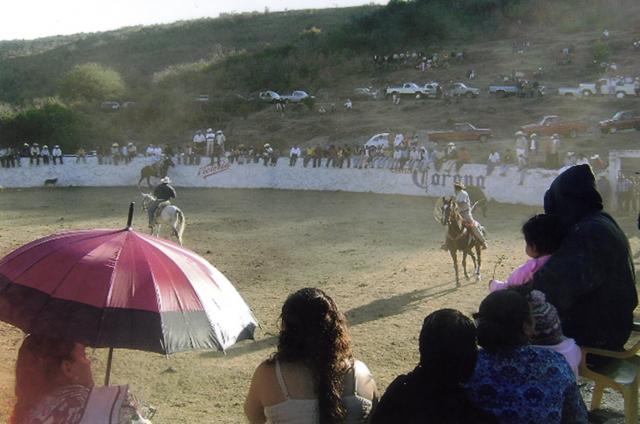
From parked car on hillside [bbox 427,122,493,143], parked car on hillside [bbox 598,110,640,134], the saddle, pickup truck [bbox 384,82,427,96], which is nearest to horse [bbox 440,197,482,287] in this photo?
the saddle

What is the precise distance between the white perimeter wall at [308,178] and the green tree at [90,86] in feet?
94.1

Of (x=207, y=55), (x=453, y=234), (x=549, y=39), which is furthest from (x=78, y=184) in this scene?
(x=207, y=55)

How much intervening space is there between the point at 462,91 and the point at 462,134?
1322cm

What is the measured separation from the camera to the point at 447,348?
345 centimetres

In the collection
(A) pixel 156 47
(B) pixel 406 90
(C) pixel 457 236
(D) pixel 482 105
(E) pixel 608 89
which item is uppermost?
(A) pixel 156 47

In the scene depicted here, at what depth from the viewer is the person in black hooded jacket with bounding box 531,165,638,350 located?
4668 millimetres

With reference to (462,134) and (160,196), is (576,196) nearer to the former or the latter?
(160,196)

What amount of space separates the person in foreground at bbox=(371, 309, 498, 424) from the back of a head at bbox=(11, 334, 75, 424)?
1624 mm

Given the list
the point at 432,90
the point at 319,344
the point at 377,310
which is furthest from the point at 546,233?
the point at 432,90

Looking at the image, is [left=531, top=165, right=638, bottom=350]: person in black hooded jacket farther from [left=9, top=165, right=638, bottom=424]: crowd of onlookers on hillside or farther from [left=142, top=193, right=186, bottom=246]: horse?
[left=142, top=193, right=186, bottom=246]: horse

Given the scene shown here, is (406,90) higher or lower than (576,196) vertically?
higher

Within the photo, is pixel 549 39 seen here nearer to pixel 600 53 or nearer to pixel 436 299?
pixel 600 53

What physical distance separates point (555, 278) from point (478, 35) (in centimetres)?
6999

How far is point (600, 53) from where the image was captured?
55.2 meters
